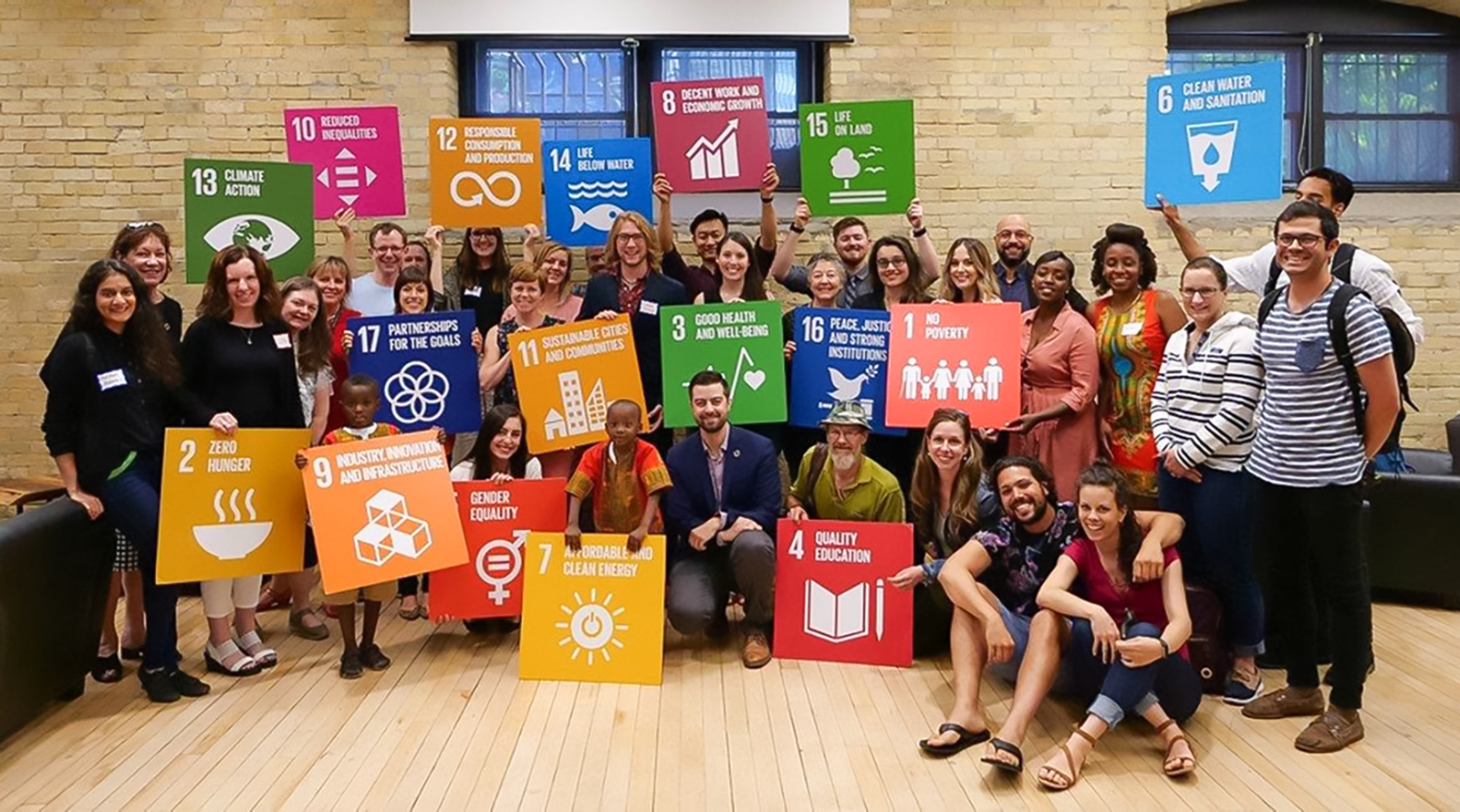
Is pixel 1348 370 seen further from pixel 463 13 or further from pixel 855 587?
pixel 463 13

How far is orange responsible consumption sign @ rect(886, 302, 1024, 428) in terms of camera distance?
4324 mm

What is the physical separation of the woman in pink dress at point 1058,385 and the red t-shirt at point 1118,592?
80 centimetres

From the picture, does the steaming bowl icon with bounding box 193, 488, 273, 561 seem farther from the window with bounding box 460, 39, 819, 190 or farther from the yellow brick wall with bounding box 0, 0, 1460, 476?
the window with bounding box 460, 39, 819, 190

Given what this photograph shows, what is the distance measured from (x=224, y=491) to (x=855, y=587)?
2247 mm

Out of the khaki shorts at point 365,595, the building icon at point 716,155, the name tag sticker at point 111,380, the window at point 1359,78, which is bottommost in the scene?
the khaki shorts at point 365,595

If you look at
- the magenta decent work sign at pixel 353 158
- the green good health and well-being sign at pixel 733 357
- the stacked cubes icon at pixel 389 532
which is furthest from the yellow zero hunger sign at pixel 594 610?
the magenta decent work sign at pixel 353 158

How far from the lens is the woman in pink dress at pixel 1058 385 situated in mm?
4133

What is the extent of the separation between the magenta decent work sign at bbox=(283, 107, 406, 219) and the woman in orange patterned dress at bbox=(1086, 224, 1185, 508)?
317cm

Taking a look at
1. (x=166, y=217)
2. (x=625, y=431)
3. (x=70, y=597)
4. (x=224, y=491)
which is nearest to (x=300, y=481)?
(x=224, y=491)

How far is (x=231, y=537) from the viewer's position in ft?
12.7

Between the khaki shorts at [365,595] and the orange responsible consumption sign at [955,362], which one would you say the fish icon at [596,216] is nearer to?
the orange responsible consumption sign at [955,362]

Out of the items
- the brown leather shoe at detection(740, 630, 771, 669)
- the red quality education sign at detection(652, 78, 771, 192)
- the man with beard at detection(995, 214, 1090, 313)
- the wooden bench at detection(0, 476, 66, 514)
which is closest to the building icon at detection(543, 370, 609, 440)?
the brown leather shoe at detection(740, 630, 771, 669)

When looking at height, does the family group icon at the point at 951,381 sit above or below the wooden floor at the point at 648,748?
above

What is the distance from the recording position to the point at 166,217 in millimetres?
6410
